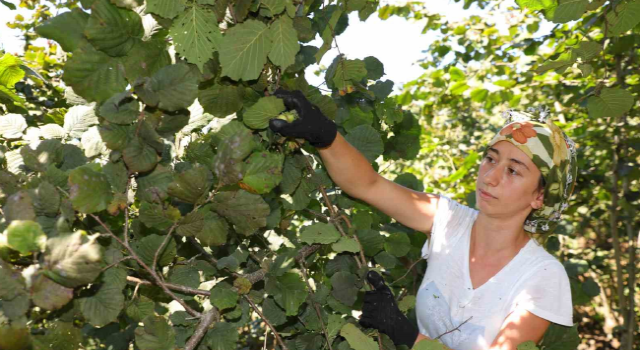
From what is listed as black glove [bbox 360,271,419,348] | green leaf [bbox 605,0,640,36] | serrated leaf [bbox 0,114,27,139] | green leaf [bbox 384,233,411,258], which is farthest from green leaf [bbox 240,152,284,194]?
green leaf [bbox 605,0,640,36]

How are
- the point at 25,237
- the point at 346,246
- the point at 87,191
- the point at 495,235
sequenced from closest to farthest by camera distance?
1. the point at 25,237
2. the point at 87,191
3. the point at 346,246
4. the point at 495,235

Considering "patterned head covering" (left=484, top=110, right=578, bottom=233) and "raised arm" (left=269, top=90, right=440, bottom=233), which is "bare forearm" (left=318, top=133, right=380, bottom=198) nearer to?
"raised arm" (left=269, top=90, right=440, bottom=233)

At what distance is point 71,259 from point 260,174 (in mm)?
445

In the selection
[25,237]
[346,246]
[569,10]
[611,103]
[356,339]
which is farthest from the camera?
[611,103]

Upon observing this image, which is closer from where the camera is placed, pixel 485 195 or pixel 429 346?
pixel 429 346

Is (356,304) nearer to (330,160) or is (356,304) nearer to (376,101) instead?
(330,160)

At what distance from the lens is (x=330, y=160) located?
164 cm

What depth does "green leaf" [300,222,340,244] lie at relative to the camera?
1.46m

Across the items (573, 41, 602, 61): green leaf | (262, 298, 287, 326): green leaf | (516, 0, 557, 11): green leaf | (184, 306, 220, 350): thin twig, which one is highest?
(516, 0, 557, 11): green leaf

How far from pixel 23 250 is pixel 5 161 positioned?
60cm

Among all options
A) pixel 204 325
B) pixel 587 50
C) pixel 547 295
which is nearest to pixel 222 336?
pixel 204 325

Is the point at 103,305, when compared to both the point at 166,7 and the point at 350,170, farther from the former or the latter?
the point at 350,170

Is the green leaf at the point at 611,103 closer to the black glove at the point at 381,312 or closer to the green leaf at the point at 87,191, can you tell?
the black glove at the point at 381,312

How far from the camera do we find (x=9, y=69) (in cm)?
171
